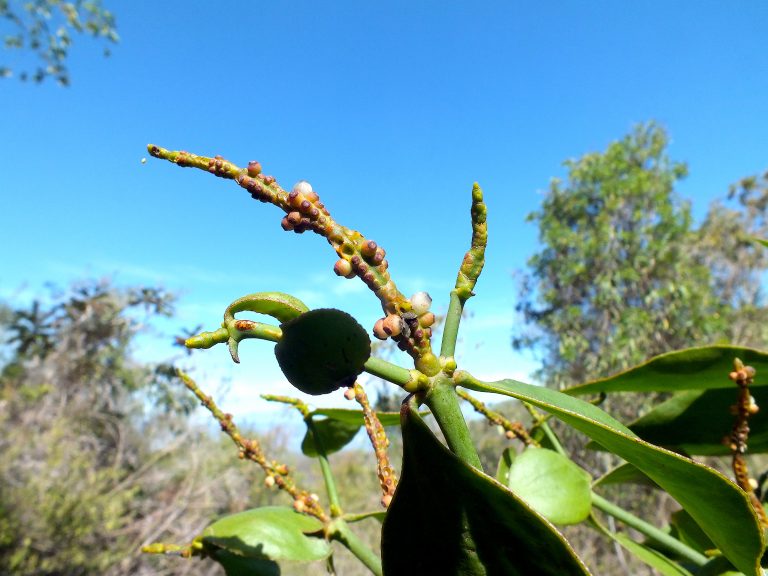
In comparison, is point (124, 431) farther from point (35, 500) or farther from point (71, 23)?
point (71, 23)

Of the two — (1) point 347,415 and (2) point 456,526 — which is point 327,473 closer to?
(1) point 347,415

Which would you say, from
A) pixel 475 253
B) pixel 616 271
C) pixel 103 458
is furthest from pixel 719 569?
pixel 103 458

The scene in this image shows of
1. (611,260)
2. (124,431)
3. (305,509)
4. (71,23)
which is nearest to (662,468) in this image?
(305,509)

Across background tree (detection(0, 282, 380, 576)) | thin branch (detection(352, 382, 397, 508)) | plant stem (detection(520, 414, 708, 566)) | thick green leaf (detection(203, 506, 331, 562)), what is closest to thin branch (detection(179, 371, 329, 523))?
thick green leaf (detection(203, 506, 331, 562))

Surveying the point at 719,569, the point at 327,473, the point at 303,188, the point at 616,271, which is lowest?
the point at 719,569

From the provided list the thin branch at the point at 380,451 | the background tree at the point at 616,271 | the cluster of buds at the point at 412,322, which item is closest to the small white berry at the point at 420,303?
the cluster of buds at the point at 412,322

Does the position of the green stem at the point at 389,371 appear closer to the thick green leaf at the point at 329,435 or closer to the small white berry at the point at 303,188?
the small white berry at the point at 303,188

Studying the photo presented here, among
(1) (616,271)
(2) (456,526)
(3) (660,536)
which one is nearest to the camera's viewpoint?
(2) (456,526)

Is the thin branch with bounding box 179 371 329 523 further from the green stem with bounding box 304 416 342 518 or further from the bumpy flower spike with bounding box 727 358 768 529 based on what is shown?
the bumpy flower spike with bounding box 727 358 768 529
